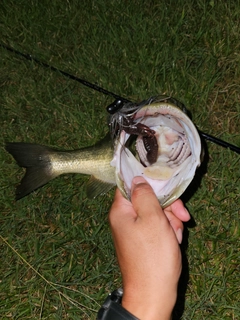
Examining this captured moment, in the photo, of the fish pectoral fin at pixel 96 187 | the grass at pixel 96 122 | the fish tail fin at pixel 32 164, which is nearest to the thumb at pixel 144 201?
the fish pectoral fin at pixel 96 187

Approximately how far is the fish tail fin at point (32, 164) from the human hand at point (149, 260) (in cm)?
104

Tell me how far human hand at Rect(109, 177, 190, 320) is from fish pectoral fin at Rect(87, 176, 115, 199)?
78 centimetres

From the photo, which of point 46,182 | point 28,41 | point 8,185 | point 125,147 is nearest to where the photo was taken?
point 125,147

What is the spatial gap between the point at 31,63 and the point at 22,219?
1386mm

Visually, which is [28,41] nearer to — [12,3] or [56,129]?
[12,3]

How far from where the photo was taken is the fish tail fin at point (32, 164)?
3.21 meters

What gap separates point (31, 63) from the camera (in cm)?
397

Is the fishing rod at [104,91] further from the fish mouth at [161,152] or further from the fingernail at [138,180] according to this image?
the fingernail at [138,180]

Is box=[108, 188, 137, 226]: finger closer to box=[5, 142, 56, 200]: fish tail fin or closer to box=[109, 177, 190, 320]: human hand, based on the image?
box=[109, 177, 190, 320]: human hand

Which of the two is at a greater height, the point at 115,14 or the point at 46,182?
the point at 115,14

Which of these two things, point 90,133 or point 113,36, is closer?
point 90,133

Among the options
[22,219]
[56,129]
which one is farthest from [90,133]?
[22,219]

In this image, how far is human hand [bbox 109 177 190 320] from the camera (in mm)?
2211

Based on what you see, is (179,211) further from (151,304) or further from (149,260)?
(151,304)
